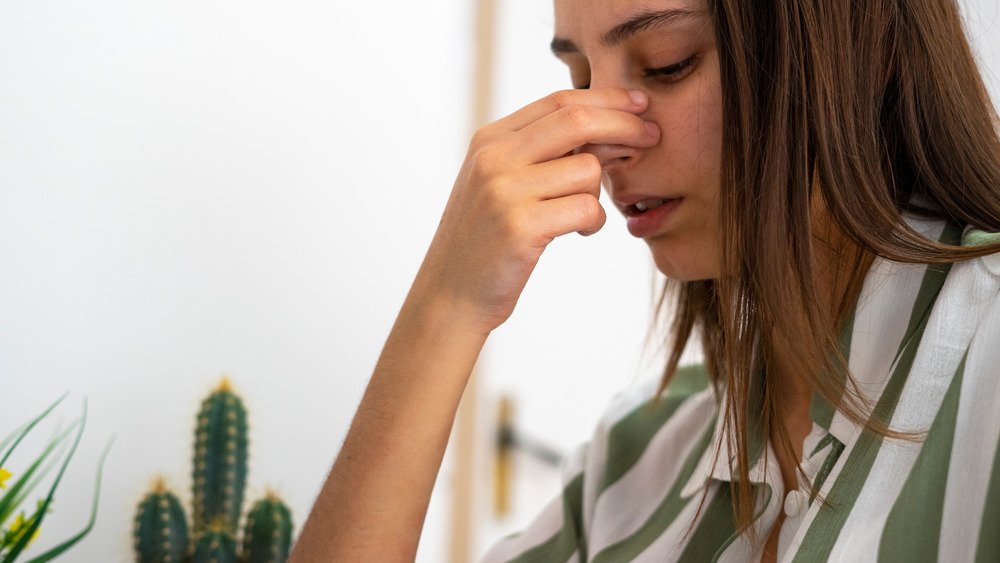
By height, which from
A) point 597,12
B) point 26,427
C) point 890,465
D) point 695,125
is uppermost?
point 597,12

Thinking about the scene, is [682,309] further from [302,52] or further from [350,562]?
[302,52]

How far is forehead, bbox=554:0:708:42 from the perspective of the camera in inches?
30.3

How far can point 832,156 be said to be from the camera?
762 millimetres

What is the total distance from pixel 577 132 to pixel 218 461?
20.5 inches

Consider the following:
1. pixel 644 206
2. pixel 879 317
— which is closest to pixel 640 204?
pixel 644 206

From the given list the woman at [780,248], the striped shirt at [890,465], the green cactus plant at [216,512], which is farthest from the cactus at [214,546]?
the striped shirt at [890,465]

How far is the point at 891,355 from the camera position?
30.6 inches

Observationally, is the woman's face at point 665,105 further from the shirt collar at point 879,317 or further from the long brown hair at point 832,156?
the shirt collar at point 879,317

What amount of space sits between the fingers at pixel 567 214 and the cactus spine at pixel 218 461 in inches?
16.8

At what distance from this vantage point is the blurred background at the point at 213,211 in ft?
3.11

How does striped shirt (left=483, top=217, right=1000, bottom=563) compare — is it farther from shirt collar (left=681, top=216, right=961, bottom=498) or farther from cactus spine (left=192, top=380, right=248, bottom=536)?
cactus spine (left=192, top=380, right=248, bottom=536)

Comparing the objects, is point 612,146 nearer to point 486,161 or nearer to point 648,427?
point 486,161

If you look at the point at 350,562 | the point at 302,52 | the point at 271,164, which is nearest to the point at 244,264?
the point at 271,164

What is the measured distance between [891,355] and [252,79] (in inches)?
31.8
